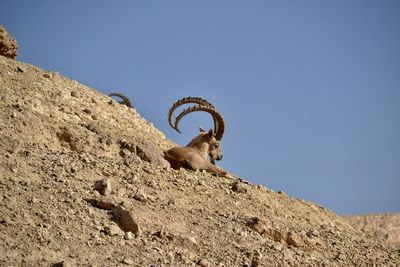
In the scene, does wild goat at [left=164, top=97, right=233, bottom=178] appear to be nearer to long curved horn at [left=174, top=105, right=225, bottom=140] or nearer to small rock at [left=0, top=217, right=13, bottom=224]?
long curved horn at [left=174, top=105, right=225, bottom=140]

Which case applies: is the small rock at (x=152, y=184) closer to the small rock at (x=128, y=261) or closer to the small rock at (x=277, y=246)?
the small rock at (x=277, y=246)

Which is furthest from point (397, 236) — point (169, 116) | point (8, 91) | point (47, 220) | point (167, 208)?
point (47, 220)

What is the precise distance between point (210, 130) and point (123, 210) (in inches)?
265

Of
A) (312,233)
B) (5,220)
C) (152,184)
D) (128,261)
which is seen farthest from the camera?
(312,233)

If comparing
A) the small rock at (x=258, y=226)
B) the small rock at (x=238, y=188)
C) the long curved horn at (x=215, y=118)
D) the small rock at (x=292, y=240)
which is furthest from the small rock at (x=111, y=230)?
the long curved horn at (x=215, y=118)

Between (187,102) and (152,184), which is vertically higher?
(187,102)

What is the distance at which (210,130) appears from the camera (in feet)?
40.2

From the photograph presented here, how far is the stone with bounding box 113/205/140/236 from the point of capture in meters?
5.51

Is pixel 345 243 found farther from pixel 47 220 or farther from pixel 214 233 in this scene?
pixel 47 220

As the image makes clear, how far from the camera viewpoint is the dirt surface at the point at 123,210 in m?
5.02

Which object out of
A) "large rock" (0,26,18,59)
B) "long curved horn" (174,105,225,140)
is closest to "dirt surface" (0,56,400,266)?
"long curved horn" (174,105,225,140)

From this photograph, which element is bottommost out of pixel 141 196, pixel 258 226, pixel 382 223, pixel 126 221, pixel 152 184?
pixel 126 221

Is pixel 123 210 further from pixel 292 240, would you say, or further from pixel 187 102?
pixel 187 102

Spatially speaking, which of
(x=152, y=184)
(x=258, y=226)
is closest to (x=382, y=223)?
(x=258, y=226)
